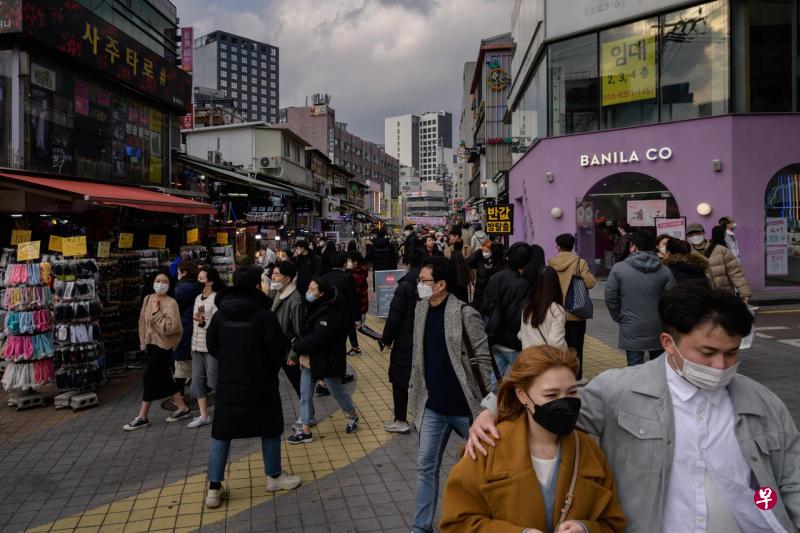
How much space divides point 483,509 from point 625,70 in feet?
60.1

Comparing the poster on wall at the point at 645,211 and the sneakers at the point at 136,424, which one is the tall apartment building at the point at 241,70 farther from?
the sneakers at the point at 136,424

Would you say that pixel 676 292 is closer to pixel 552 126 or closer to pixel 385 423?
pixel 385 423

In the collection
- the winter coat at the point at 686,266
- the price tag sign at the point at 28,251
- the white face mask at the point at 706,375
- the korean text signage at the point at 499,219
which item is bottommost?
the white face mask at the point at 706,375

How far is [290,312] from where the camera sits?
20.4 ft

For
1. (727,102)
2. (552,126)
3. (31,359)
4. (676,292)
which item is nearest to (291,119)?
(552,126)

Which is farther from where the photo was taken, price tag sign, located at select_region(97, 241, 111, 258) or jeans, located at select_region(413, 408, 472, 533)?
price tag sign, located at select_region(97, 241, 111, 258)

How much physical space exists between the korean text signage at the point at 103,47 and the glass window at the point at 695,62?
556 inches

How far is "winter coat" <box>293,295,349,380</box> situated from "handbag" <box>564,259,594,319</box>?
8.55ft

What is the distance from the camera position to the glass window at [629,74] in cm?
1733

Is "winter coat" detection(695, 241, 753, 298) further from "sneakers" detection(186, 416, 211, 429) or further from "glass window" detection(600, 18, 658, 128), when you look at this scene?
"glass window" detection(600, 18, 658, 128)

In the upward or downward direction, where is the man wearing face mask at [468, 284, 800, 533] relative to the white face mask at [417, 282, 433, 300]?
downward

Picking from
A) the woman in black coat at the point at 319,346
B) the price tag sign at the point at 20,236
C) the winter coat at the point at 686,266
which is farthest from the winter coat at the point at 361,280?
the winter coat at the point at 686,266

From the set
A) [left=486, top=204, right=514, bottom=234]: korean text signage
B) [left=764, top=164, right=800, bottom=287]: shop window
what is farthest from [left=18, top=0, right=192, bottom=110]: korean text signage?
[left=764, top=164, right=800, bottom=287]: shop window

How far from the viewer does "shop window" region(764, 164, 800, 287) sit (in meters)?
15.9
